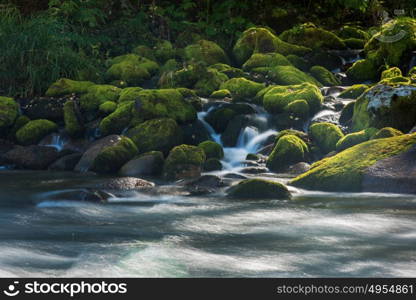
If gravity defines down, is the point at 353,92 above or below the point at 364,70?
below

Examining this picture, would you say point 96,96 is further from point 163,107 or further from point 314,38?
point 314,38

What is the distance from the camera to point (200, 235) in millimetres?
6492

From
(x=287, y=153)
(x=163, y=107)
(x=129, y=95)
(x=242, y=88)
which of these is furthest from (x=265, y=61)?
(x=287, y=153)

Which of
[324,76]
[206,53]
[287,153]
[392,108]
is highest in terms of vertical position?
[206,53]

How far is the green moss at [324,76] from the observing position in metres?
14.9

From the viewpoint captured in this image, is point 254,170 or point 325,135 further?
point 325,135

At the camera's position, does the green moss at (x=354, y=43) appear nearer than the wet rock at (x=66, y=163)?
No

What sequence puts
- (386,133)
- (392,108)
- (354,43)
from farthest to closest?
(354,43) < (392,108) < (386,133)

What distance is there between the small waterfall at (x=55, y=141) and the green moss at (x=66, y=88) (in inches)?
60.7

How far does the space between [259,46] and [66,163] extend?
7219 mm

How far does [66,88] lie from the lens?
1355 cm

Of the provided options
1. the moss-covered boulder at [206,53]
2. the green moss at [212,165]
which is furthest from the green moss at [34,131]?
the moss-covered boulder at [206,53]

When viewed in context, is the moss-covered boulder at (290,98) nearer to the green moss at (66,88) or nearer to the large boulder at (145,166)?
the large boulder at (145,166)

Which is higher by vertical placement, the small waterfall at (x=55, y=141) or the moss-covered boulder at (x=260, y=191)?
the small waterfall at (x=55, y=141)
